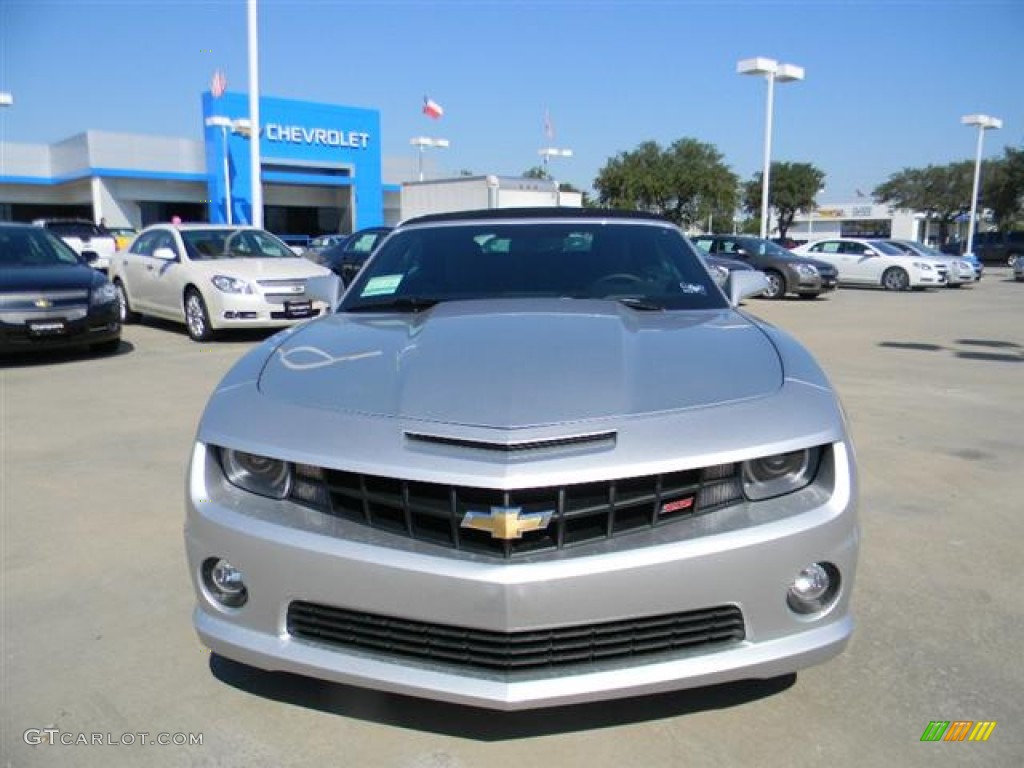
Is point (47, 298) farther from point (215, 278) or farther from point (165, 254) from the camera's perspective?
point (165, 254)

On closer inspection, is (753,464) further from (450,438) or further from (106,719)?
(106,719)

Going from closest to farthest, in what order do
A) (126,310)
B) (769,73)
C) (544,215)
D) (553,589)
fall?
(553,589)
(544,215)
(126,310)
(769,73)

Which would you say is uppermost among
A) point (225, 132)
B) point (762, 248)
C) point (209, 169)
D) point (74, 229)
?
point (225, 132)

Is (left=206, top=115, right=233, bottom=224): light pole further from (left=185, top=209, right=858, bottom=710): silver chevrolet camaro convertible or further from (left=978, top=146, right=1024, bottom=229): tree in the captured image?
(left=978, top=146, right=1024, bottom=229): tree

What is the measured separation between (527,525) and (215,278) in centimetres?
929

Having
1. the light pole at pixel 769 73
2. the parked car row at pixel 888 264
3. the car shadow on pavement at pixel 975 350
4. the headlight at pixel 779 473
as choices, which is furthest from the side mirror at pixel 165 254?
the light pole at pixel 769 73

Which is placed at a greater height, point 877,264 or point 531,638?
point 877,264

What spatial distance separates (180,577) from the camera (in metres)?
3.48

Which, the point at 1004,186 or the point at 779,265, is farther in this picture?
the point at 1004,186

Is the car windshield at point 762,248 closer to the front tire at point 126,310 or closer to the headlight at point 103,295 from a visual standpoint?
the front tire at point 126,310

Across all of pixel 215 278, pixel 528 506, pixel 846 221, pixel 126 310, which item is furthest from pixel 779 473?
pixel 846 221

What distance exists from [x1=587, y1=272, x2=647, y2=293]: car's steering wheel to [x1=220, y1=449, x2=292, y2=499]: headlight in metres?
1.72

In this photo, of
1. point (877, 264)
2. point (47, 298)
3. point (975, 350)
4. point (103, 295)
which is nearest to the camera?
point (47, 298)

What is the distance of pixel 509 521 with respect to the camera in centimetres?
201
